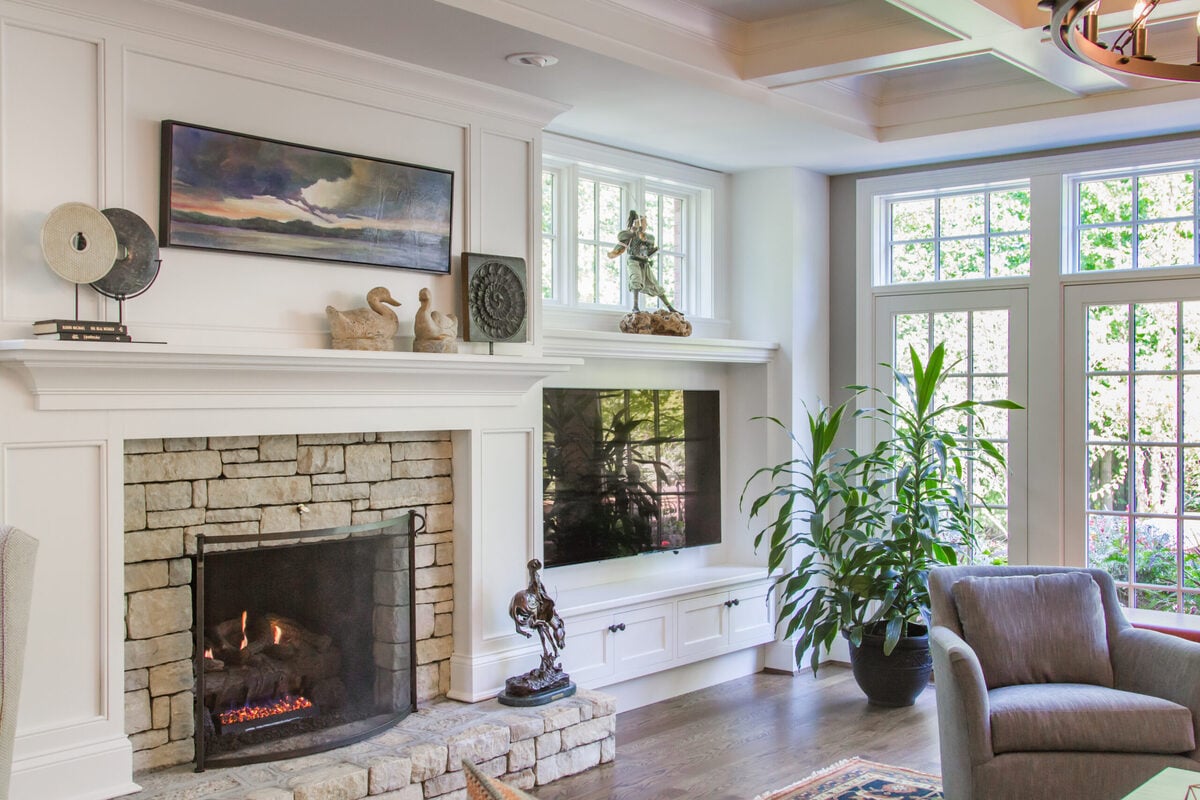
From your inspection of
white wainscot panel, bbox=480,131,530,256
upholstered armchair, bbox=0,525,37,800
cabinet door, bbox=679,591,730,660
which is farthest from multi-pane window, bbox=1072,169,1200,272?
upholstered armchair, bbox=0,525,37,800

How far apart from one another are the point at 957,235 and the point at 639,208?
1.62 metres

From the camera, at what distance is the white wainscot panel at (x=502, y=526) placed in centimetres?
425

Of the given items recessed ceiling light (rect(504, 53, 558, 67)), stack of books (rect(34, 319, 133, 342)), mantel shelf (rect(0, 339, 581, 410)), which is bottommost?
mantel shelf (rect(0, 339, 581, 410))

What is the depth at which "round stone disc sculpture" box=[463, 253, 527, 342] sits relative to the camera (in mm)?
4133

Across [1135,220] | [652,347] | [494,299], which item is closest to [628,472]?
[652,347]

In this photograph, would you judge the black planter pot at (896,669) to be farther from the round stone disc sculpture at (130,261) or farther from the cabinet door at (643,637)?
the round stone disc sculpture at (130,261)

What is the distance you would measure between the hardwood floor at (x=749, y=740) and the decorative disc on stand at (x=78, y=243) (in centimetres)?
224

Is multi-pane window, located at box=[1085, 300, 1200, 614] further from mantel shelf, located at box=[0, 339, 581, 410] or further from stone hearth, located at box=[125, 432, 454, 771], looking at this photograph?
stone hearth, located at box=[125, 432, 454, 771]

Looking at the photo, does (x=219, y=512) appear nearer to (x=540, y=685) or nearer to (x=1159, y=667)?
(x=540, y=685)

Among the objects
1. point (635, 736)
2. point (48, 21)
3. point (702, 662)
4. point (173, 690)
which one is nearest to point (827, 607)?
point (702, 662)

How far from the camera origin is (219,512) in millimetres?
3572

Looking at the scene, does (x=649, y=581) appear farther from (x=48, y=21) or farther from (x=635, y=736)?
(x=48, y=21)

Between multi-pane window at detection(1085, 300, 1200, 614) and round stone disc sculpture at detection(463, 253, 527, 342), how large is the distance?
2743mm

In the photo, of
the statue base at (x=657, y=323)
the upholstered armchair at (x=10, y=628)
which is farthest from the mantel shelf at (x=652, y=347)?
the upholstered armchair at (x=10, y=628)
